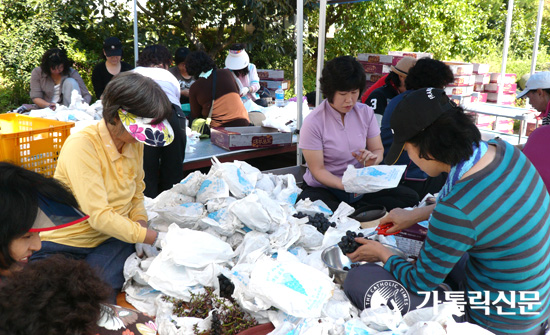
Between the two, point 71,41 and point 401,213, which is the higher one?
point 71,41

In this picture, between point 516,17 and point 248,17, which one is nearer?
point 248,17

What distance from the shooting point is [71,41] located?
32.5 ft

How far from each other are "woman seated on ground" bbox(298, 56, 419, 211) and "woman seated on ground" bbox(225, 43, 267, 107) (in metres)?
2.53

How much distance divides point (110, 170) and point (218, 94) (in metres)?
2.72

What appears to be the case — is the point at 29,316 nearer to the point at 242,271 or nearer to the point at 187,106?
the point at 242,271

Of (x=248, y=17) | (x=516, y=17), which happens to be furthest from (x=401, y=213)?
(x=516, y=17)

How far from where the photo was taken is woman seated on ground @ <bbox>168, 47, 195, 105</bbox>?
233 inches

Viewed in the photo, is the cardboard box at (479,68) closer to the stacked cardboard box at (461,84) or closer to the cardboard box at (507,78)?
the stacked cardboard box at (461,84)

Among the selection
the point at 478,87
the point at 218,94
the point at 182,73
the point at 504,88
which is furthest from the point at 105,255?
the point at 504,88

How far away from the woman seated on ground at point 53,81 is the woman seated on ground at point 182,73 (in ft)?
3.80

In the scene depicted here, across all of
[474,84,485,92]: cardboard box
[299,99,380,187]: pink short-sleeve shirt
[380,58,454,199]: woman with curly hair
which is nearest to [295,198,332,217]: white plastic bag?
[299,99,380,187]: pink short-sleeve shirt

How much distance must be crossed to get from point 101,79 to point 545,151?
490 cm

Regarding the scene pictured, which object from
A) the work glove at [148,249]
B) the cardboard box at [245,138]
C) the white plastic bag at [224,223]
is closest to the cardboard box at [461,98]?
the cardboard box at [245,138]

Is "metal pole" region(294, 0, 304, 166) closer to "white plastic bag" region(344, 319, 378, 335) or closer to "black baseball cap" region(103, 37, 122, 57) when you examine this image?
"white plastic bag" region(344, 319, 378, 335)
